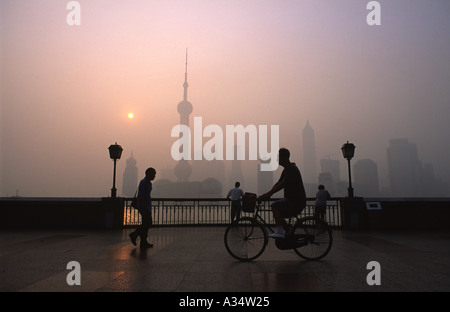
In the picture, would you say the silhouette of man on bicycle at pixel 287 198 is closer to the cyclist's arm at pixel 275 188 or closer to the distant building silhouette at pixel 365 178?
the cyclist's arm at pixel 275 188

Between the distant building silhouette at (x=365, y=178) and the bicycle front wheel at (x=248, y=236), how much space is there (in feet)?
400

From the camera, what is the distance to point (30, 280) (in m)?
4.23

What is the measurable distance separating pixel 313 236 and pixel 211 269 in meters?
2.03

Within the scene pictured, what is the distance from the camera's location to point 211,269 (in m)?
4.86

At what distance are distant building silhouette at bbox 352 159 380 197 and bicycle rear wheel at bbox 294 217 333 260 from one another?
121 m

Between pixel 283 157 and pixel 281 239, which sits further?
pixel 283 157

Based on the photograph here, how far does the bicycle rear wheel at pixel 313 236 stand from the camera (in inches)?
208

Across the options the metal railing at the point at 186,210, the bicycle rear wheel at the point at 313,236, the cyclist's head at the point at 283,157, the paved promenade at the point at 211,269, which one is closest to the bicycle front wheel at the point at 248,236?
the paved promenade at the point at 211,269

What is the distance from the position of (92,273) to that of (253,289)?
2690 mm

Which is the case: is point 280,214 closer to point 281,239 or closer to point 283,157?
point 281,239

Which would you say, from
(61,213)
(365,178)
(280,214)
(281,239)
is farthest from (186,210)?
(365,178)
